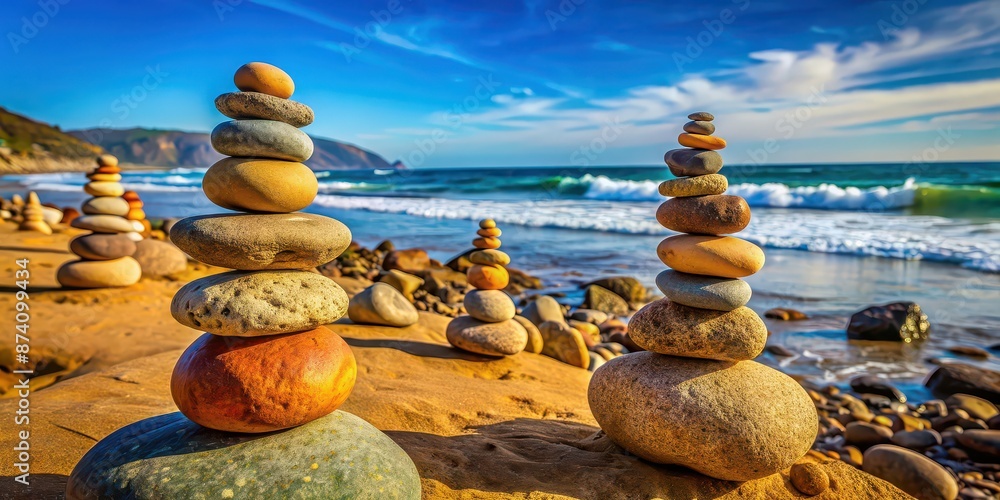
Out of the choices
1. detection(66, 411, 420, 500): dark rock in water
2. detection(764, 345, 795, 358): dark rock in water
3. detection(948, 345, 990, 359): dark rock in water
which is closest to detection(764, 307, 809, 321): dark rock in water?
detection(764, 345, 795, 358): dark rock in water

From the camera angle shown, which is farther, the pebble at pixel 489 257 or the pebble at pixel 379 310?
the pebble at pixel 379 310

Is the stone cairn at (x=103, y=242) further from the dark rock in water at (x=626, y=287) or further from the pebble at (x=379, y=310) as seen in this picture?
the dark rock in water at (x=626, y=287)

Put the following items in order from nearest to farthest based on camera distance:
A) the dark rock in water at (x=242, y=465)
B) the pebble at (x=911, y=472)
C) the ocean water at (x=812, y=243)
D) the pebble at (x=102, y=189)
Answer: the dark rock in water at (x=242, y=465), the pebble at (x=911, y=472), the ocean water at (x=812, y=243), the pebble at (x=102, y=189)

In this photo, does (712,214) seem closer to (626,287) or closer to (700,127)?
(700,127)

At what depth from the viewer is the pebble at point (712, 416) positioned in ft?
11.5

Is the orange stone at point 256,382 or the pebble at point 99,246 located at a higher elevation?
the pebble at point 99,246

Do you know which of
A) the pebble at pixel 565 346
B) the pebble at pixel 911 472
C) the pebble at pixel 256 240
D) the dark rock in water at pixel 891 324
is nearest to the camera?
the pebble at pixel 256 240

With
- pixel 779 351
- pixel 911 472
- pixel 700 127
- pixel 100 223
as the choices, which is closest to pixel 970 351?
pixel 779 351

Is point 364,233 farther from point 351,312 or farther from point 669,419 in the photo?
point 669,419

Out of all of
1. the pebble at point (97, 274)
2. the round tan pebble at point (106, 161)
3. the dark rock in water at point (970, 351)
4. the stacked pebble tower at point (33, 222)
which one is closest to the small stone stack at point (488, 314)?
the pebble at point (97, 274)

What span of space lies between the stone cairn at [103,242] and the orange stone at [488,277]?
6.03 m

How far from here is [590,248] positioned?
18.1 meters

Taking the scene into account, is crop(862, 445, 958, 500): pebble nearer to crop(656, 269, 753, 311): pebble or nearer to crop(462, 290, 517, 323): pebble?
crop(656, 269, 753, 311): pebble

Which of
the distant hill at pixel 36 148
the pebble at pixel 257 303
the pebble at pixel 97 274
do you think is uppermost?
the distant hill at pixel 36 148
